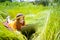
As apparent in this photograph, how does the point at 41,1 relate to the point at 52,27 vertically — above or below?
above

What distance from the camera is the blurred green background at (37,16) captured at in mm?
1875

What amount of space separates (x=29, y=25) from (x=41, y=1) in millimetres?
248

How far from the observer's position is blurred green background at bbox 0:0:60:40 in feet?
6.15

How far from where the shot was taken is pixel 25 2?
1.95 metres

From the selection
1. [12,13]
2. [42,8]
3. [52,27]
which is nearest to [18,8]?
[12,13]

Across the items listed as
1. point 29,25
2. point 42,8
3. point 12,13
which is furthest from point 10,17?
point 42,8

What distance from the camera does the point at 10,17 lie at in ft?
6.21

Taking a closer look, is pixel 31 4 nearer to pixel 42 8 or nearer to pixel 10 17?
pixel 42 8

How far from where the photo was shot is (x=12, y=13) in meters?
1.90

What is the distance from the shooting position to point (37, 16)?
1907 millimetres

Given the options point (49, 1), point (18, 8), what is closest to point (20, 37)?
point (18, 8)

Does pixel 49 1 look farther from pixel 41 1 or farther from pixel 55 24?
pixel 55 24

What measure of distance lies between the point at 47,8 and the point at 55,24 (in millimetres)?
175

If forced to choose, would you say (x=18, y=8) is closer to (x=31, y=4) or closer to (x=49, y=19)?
(x=31, y=4)
